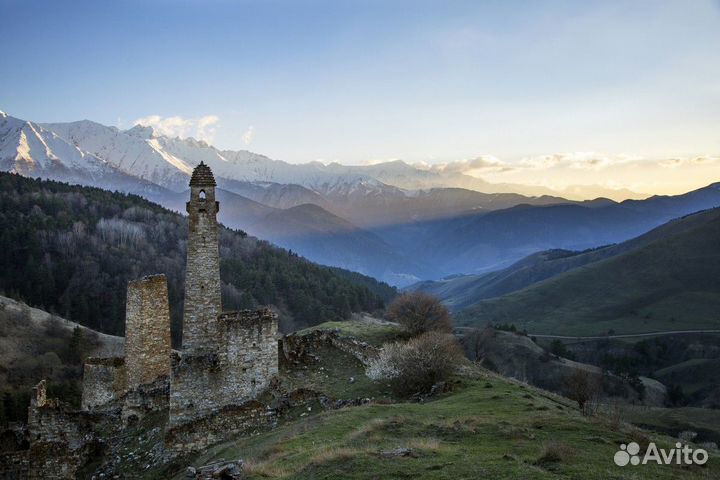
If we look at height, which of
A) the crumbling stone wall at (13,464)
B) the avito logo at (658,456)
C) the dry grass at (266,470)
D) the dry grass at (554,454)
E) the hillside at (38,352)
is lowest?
the hillside at (38,352)

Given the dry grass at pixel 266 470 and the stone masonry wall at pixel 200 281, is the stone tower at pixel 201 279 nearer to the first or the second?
the stone masonry wall at pixel 200 281

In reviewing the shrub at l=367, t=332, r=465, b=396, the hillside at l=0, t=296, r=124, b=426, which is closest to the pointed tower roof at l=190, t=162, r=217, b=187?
the shrub at l=367, t=332, r=465, b=396

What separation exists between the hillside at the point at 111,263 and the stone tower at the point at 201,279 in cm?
8548

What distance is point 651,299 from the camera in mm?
169250

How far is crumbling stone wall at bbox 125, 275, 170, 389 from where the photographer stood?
30844mm

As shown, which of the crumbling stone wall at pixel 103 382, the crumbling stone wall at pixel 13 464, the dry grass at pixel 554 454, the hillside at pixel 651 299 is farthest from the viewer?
the hillside at pixel 651 299

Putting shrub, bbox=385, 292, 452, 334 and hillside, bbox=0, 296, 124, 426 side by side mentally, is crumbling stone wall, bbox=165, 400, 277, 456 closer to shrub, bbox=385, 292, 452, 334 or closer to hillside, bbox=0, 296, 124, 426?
shrub, bbox=385, 292, 452, 334

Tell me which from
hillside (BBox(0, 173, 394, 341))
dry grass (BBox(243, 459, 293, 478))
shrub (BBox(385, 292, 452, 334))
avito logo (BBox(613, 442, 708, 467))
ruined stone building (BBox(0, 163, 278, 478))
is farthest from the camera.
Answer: hillside (BBox(0, 173, 394, 341))

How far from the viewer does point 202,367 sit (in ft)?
83.4

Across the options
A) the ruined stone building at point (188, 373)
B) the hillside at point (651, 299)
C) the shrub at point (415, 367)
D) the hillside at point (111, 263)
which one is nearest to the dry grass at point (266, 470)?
the ruined stone building at point (188, 373)

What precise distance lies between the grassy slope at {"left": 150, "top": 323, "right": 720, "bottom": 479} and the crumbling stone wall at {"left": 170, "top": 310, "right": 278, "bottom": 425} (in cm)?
294

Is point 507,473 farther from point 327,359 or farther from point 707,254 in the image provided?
point 707,254

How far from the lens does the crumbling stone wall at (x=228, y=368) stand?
24906 mm

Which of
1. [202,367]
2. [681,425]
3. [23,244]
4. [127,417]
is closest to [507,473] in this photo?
[202,367]
